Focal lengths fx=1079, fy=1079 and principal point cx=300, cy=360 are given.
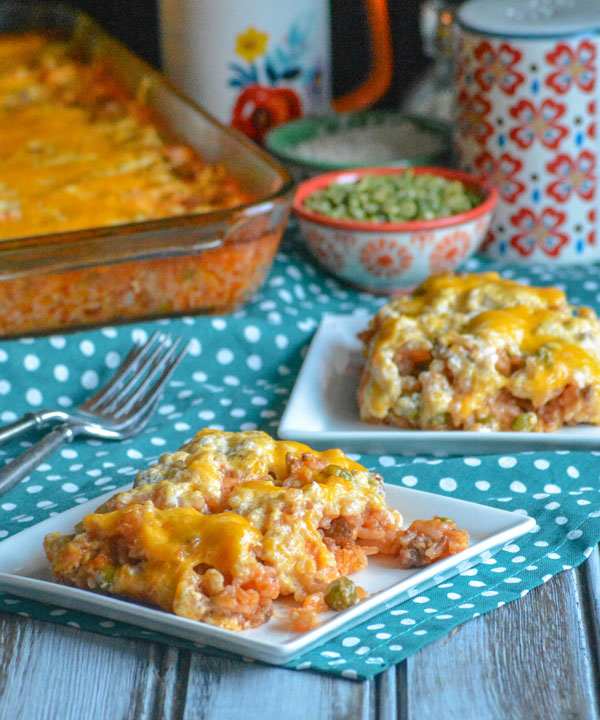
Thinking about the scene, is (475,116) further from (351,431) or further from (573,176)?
(351,431)

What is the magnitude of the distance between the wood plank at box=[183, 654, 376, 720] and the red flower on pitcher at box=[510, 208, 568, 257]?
1517 millimetres

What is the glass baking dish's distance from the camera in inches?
75.7

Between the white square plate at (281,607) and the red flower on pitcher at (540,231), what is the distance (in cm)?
120

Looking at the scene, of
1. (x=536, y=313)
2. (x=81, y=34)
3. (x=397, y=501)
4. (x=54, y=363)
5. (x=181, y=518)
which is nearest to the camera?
(x=181, y=518)

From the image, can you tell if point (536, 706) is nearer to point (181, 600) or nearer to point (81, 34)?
point (181, 600)

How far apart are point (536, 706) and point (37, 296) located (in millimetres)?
1219

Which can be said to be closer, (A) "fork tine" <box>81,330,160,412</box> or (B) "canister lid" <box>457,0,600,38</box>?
(A) "fork tine" <box>81,330,160,412</box>

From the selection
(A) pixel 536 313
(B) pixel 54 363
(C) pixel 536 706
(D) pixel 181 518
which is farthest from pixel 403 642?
(B) pixel 54 363

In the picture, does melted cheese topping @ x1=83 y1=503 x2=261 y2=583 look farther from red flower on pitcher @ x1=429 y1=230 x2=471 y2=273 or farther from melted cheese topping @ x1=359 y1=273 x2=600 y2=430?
red flower on pitcher @ x1=429 y1=230 x2=471 y2=273

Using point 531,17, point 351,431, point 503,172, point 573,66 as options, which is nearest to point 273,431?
point 351,431

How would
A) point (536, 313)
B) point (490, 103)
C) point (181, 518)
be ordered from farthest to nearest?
1. point (490, 103)
2. point (536, 313)
3. point (181, 518)

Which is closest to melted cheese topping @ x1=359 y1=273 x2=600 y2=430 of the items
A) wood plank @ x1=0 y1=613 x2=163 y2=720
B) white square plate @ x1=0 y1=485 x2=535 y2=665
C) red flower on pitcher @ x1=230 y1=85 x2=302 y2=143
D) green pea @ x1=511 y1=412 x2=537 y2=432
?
green pea @ x1=511 y1=412 x2=537 y2=432

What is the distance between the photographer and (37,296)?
77.4 inches

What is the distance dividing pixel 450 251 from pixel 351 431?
0.74 meters
